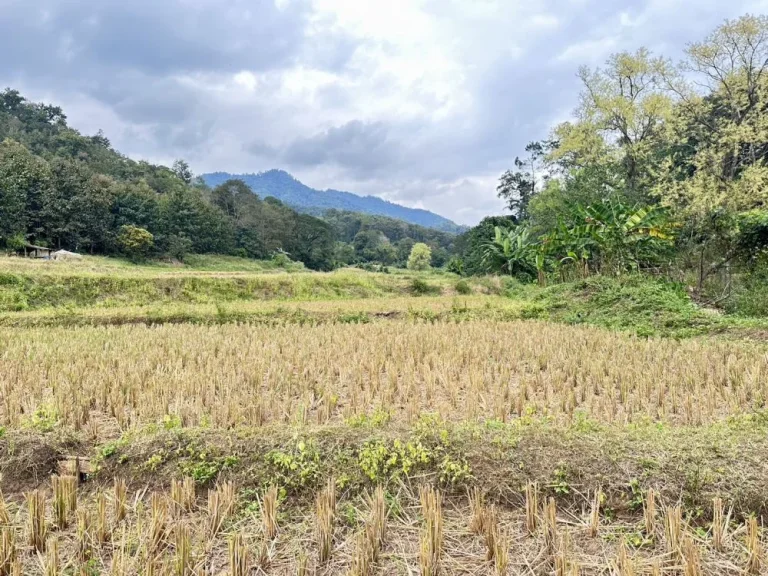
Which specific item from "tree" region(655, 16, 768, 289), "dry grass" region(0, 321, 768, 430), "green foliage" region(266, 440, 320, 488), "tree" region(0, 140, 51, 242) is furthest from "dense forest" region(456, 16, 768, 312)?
"tree" region(0, 140, 51, 242)

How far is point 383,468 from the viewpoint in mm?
3109

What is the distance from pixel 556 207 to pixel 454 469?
78.9ft

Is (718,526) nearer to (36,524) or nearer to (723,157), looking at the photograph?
(36,524)

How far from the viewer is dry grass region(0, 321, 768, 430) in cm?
427

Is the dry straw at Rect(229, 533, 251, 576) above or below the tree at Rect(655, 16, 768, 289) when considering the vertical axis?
below

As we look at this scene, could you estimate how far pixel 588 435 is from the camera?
3.34 metres

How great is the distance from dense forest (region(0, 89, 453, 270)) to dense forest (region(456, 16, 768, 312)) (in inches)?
1113

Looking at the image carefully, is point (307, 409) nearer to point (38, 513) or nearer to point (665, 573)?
point (38, 513)

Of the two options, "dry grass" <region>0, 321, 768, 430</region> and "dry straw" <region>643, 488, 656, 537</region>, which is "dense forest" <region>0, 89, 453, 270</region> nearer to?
"dry grass" <region>0, 321, 768, 430</region>

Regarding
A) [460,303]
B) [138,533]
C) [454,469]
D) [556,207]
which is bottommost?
[138,533]

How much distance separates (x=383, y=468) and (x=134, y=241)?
38.5 m

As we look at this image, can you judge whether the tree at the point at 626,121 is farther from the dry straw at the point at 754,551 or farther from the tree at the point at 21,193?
the tree at the point at 21,193

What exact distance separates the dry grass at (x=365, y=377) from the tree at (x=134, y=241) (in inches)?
1227

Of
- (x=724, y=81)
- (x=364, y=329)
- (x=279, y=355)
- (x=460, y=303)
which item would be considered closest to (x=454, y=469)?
(x=279, y=355)
